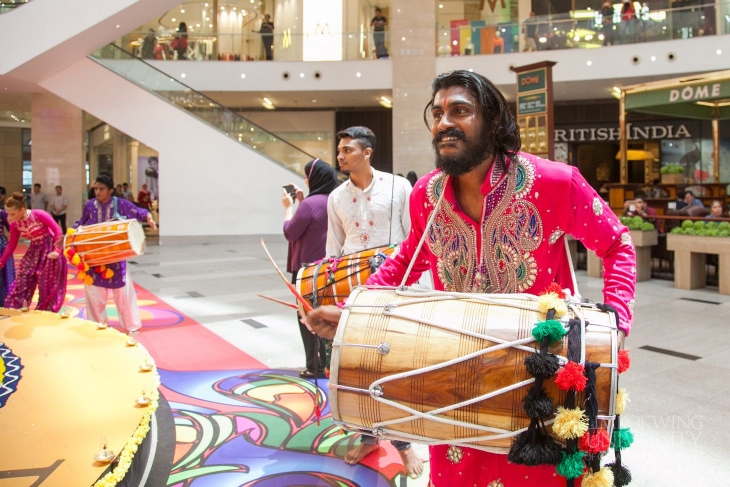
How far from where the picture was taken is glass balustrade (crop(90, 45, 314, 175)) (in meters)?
14.6

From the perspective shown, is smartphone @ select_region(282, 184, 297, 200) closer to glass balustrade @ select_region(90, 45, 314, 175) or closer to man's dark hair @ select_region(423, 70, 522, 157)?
man's dark hair @ select_region(423, 70, 522, 157)

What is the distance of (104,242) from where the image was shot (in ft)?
17.1

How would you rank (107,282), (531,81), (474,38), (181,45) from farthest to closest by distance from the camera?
(181,45), (474,38), (531,81), (107,282)

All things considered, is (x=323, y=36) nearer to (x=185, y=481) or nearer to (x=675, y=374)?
(x=675, y=374)

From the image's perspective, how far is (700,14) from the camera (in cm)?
1403

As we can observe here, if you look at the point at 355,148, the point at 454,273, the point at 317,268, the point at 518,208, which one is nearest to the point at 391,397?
the point at 454,273

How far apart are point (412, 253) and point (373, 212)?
4.35ft

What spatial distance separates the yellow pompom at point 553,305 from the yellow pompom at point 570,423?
0.19 meters

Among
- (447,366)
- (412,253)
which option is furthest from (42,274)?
(447,366)

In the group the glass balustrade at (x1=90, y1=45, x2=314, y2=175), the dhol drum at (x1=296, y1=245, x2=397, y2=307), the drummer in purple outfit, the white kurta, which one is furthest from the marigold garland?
the glass balustrade at (x1=90, y1=45, x2=314, y2=175)

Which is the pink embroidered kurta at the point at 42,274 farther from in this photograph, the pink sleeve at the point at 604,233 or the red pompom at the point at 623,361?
the red pompom at the point at 623,361

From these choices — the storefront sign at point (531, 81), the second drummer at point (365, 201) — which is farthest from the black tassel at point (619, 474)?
the storefront sign at point (531, 81)

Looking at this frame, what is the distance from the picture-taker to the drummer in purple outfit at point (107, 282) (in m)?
5.36

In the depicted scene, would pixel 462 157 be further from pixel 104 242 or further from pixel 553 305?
pixel 104 242
